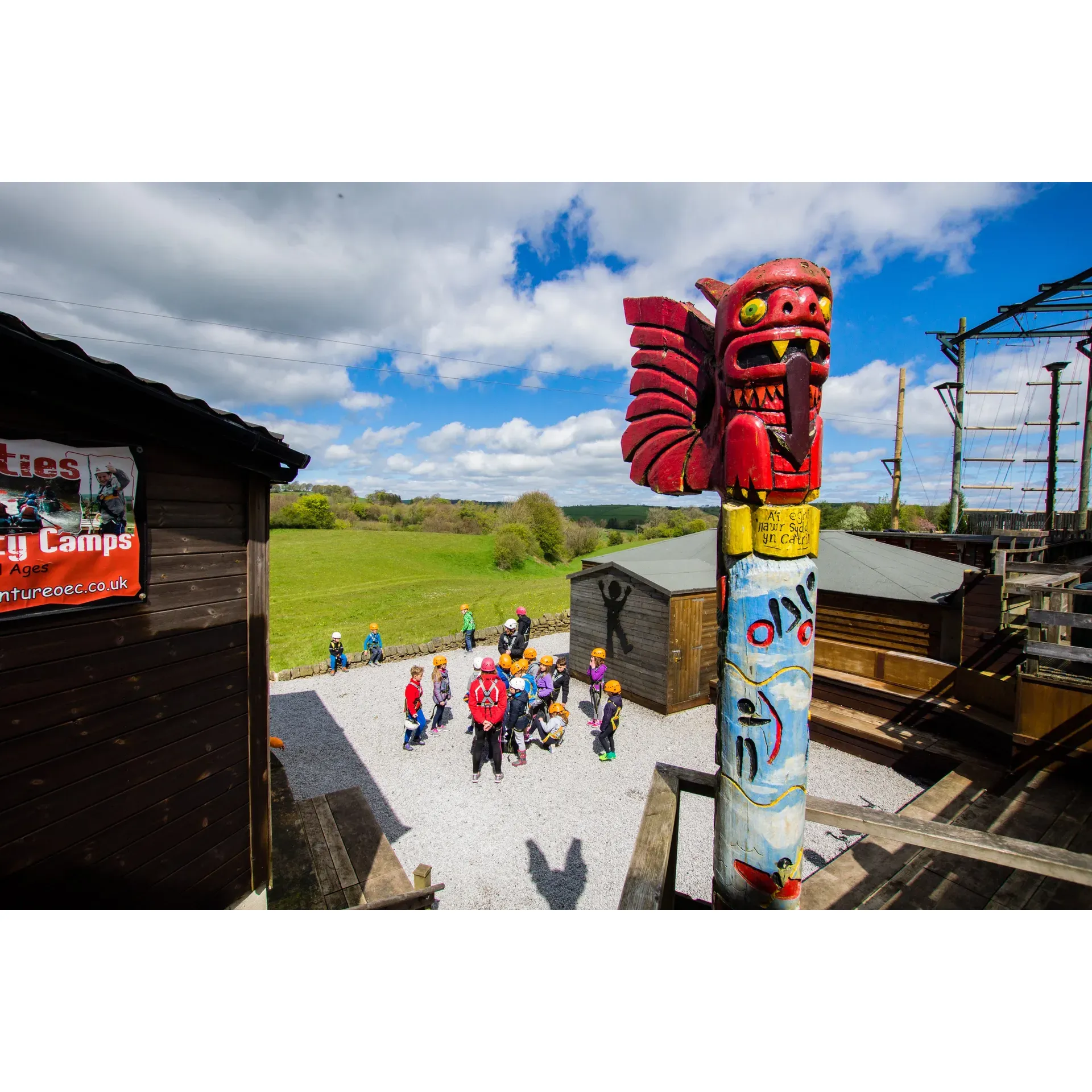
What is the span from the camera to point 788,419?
274cm

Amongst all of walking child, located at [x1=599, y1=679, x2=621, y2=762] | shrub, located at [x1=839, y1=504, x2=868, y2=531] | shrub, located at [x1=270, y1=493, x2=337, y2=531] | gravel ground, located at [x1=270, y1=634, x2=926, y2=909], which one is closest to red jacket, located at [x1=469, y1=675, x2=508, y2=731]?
gravel ground, located at [x1=270, y1=634, x2=926, y2=909]

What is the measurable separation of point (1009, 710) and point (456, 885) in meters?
8.33

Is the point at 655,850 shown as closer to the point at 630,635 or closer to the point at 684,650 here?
the point at 684,650

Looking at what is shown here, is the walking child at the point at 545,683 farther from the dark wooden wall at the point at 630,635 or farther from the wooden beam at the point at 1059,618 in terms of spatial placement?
the wooden beam at the point at 1059,618

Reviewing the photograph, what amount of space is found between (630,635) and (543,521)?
89.9 feet

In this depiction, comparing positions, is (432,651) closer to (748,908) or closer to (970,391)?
(748,908)

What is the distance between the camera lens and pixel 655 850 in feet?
9.86

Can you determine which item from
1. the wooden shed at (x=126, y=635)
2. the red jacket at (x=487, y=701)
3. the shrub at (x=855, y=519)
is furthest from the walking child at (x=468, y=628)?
the shrub at (x=855, y=519)

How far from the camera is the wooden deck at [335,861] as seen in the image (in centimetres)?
464

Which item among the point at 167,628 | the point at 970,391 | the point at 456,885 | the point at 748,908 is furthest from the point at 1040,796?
the point at 970,391

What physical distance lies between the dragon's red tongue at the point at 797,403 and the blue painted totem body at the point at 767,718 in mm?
616

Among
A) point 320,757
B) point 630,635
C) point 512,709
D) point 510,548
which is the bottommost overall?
point 320,757

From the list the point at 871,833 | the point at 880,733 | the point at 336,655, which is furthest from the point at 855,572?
the point at 336,655

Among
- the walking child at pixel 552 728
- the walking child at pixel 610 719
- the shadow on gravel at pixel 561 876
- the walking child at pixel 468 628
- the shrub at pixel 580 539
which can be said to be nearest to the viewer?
the shadow on gravel at pixel 561 876
